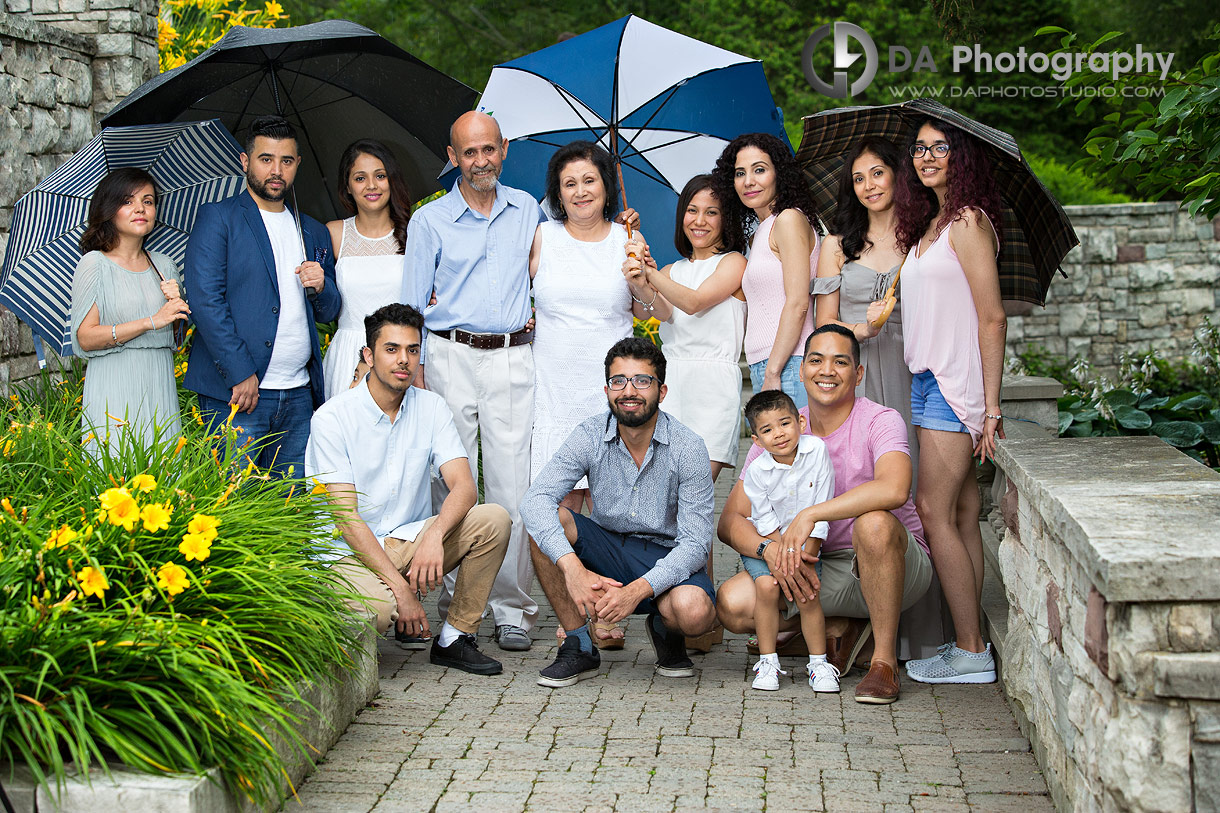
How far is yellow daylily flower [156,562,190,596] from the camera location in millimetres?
2889

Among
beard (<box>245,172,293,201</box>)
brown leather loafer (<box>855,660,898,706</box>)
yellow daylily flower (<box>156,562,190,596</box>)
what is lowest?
brown leather loafer (<box>855,660,898,706</box>)

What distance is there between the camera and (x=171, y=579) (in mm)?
2906

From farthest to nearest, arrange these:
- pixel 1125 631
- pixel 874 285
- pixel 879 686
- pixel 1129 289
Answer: pixel 1129 289 → pixel 874 285 → pixel 879 686 → pixel 1125 631

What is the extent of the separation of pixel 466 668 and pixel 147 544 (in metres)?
1.48

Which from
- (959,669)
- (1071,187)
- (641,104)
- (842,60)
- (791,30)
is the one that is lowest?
(959,669)

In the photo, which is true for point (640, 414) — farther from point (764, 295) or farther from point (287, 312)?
A: point (287, 312)

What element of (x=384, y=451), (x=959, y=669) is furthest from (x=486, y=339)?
(x=959, y=669)

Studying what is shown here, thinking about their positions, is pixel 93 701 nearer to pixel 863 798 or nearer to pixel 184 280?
pixel 863 798

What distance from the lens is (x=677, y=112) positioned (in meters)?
5.27

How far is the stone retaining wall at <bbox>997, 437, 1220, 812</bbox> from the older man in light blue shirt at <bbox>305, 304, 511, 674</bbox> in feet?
6.42

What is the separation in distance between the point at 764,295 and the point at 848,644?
1.36 m

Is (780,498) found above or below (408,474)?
below

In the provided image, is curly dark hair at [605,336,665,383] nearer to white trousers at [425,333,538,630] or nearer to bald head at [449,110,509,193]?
white trousers at [425,333,538,630]

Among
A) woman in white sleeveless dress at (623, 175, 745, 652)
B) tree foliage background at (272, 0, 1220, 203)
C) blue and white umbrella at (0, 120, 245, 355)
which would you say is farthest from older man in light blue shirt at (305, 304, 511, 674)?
tree foliage background at (272, 0, 1220, 203)
